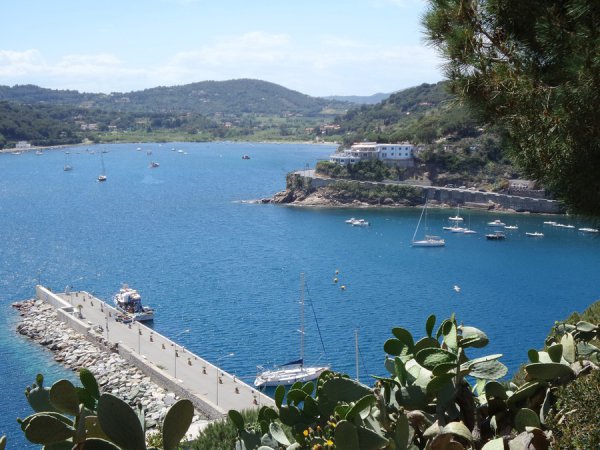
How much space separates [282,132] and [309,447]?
441 feet

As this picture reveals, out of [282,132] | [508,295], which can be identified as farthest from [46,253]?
[282,132]

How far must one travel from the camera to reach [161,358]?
1866 centimetres

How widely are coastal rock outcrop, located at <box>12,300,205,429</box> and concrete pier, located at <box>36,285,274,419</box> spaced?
240 mm

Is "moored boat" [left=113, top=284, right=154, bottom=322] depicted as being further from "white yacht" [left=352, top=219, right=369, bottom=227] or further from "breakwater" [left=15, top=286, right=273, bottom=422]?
"white yacht" [left=352, top=219, right=369, bottom=227]

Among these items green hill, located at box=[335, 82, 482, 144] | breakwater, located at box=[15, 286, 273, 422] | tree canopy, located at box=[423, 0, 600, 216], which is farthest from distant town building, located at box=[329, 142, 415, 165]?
tree canopy, located at box=[423, 0, 600, 216]

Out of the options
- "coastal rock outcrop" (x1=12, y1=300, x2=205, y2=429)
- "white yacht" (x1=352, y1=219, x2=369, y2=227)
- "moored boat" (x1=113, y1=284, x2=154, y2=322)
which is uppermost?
"white yacht" (x1=352, y1=219, x2=369, y2=227)

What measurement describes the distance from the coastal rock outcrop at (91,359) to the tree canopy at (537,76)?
10478mm

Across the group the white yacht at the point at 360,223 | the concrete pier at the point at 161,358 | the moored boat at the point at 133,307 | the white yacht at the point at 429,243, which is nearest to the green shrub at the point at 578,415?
the concrete pier at the point at 161,358

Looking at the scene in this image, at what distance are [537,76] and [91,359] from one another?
56.1ft

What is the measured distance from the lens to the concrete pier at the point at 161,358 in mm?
15366

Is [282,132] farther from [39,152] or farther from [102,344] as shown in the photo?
[102,344]

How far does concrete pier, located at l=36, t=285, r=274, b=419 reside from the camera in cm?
1537

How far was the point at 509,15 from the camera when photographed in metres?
4.92

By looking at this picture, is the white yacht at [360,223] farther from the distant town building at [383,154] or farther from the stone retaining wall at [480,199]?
the distant town building at [383,154]
